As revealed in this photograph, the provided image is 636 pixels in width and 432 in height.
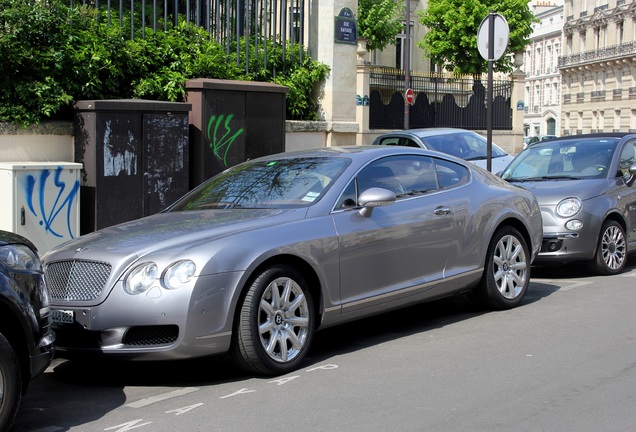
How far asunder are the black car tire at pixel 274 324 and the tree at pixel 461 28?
35.5 m

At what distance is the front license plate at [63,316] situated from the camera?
5621mm

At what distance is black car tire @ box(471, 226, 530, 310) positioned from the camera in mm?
7828

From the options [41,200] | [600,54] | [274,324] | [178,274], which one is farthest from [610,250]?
[600,54]

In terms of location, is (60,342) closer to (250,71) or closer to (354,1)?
(250,71)

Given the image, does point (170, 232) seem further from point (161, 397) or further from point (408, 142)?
point (408, 142)

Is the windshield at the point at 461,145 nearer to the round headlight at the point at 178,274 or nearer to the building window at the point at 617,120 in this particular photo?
the round headlight at the point at 178,274

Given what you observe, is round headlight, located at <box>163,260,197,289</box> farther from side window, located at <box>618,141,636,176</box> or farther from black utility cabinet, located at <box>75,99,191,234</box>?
side window, located at <box>618,141,636,176</box>

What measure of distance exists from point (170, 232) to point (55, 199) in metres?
4.02

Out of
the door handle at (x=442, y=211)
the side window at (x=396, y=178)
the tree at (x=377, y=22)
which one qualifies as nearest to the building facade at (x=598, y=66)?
the tree at (x=377, y=22)

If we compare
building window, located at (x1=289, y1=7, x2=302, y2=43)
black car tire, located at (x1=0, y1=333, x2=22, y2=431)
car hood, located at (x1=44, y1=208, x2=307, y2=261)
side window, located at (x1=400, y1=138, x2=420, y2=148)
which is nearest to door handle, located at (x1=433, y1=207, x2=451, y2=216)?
car hood, located at (x1=44, y1=208, x2=307, y2=261)

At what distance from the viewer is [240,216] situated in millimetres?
6289

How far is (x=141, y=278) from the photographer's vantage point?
18.2 ft

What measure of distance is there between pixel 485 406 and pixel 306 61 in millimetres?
9775

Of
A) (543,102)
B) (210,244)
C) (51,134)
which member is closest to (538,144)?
(51,134)
